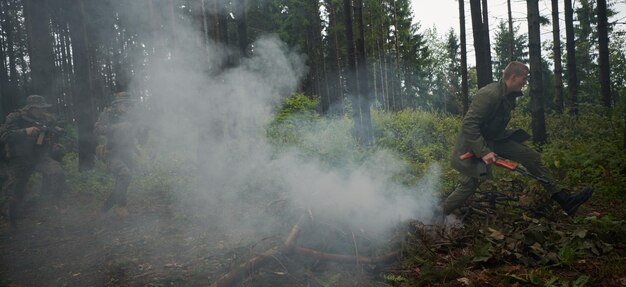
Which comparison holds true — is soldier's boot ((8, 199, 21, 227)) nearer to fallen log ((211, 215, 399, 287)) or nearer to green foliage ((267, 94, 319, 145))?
fallen log ((211, 215, 399, 287))

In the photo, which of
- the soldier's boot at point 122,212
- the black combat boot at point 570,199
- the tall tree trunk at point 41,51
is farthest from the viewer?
the tall tree trunk at point 41,51

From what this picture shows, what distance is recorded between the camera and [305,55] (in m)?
24.3

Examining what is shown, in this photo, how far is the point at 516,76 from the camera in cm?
407

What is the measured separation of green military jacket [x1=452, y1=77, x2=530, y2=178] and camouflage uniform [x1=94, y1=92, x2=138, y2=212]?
5.36 metres

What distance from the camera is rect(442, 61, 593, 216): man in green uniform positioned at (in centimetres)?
402

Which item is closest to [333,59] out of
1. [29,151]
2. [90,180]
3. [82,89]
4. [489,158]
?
[82,89]

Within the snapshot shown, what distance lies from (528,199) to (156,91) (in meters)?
7.08

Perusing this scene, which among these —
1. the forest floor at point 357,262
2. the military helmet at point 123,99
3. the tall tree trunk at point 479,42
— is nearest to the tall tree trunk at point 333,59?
the tall tree trunk at point 479,42

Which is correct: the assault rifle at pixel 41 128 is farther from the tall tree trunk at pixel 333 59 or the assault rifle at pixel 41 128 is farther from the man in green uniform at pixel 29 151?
the tall tree trunk at pixel 333 59

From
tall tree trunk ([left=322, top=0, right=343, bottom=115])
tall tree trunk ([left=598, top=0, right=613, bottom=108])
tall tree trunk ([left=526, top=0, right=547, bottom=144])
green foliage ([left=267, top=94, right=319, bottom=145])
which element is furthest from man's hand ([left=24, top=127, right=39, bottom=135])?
tall tree trunk ([left=598, top=0, right=613, bottom=108])

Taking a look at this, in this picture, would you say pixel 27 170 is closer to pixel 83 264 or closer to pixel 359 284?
pixel 83 264

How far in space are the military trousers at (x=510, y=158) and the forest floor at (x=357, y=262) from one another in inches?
11.9

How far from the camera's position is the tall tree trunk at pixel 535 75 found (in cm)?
847

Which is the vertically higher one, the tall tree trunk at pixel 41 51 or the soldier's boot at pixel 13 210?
the tall tree trunk at pixel 41 51
